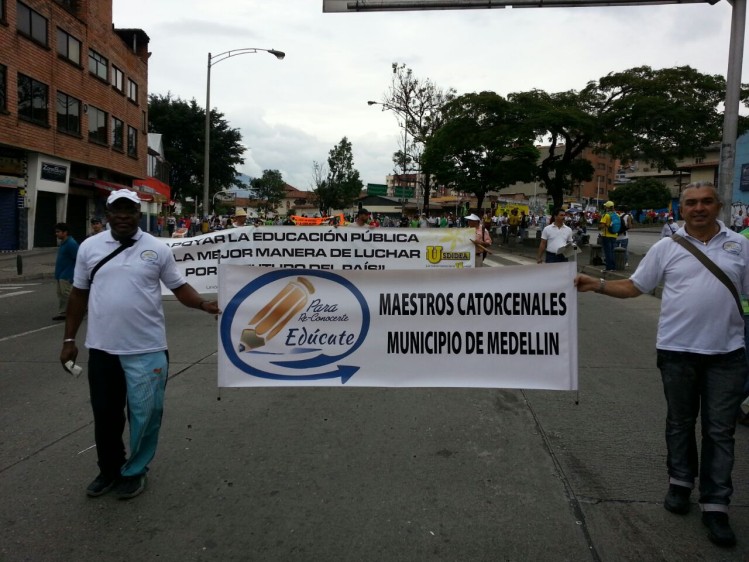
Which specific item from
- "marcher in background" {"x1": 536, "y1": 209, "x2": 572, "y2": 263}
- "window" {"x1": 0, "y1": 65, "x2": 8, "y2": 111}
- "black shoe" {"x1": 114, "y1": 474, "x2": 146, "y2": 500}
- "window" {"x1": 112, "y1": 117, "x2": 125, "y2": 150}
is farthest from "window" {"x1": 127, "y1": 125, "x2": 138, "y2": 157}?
"black shoe" {"x1": 114, "y1": 474, "x2": 146, "y2": 500}

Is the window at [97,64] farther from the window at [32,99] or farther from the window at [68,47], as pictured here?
the window at [32,99]

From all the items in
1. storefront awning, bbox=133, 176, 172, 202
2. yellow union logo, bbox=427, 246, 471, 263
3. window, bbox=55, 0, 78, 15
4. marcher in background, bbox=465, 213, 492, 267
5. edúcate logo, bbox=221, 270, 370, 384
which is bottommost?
→ edúcate logo, bbox=221, 270, 370, 384

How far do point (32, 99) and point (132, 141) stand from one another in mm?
13025

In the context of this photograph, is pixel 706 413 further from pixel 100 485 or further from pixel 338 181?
pixel 338 181

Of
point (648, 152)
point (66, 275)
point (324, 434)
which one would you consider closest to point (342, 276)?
point (324, 434)

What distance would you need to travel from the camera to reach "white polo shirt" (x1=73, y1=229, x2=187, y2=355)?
140 inches

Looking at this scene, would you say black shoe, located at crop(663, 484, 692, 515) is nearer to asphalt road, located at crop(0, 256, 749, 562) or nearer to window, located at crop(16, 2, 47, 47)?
asphalt road, located at crop(0, 256, 749, 562)

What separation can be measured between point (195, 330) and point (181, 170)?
6183 cm

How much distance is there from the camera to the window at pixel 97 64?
31259mm

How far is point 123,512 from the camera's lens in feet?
11.6

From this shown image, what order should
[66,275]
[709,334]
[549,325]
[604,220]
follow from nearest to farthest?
[709,334] < [549,325] < [66,275] < [604,220]

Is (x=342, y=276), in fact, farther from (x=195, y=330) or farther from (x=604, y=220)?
(x=604, y=220)

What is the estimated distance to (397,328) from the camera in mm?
Answer: 4363

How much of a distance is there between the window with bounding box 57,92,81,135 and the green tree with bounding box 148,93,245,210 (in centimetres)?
3109
